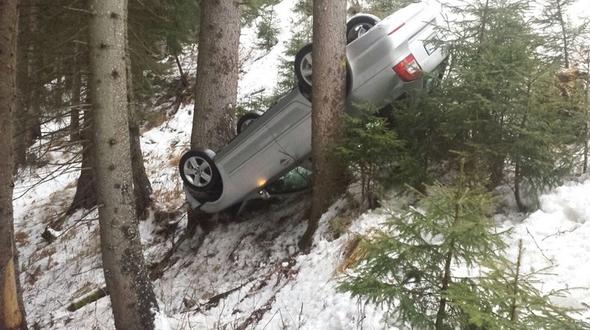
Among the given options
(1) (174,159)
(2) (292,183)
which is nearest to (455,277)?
(2) (292,183)

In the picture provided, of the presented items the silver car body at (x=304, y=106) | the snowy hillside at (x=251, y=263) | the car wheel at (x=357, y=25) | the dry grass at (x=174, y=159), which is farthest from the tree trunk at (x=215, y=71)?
the dry grass at (x=174, y=159)

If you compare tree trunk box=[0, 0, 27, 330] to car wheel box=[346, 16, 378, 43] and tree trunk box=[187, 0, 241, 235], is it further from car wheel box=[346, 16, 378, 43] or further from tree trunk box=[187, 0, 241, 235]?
car wheel box=[346, 16, 378, 43]

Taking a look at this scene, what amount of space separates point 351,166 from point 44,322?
179 inches

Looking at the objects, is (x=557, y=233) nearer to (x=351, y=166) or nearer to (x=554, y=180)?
(x=554, y=180)

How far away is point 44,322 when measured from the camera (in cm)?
643

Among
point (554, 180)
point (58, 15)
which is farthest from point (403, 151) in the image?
point (58, 15)

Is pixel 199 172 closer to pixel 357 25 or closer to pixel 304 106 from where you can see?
pixel 304 106

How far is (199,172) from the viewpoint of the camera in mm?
6809

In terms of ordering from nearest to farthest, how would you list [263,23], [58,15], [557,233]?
[557,233] → [58,15] → [263,23]

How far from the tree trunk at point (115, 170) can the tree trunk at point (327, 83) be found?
78.7 inches

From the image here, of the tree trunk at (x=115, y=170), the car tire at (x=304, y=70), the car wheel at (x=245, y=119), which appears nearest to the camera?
the tree trunk at (x=115, y=170)

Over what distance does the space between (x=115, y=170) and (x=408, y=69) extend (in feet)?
11.0

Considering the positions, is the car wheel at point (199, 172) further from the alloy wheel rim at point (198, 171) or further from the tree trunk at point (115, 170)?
the tree trunk at point (115, 170)

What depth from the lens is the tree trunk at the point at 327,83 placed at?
5.64 meters
